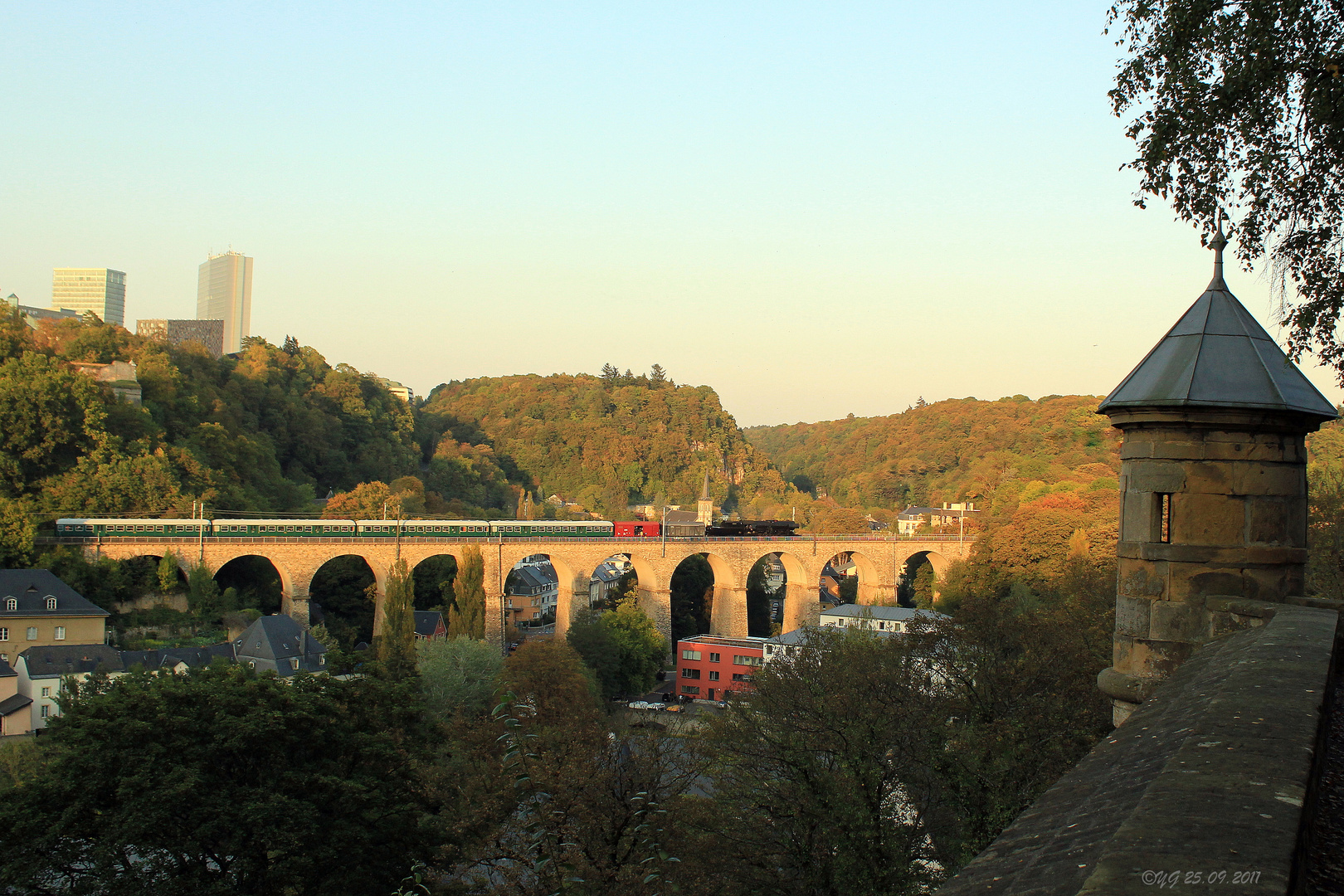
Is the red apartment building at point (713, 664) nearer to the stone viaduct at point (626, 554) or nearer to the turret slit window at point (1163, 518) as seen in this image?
the stone viaduct at point (626, 554)

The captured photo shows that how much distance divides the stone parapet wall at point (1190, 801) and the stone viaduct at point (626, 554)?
117 ft

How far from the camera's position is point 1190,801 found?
7.49ft

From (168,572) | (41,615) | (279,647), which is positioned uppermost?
(168,572)

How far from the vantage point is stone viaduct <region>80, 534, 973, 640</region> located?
118 ft

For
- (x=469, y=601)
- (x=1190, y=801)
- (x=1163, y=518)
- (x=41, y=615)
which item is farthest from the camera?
(x=469, y=601)

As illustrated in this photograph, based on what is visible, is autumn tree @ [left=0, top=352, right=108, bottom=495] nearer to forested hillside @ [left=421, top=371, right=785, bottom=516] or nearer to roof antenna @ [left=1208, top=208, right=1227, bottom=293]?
roof antenna @ [left=1208, top=208, right=1227, bottom=293]

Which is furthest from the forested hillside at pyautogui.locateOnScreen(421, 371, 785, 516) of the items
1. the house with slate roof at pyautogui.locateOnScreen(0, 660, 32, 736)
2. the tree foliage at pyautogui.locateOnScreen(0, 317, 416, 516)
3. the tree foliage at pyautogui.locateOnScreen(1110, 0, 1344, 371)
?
the tree foliage at pyautogui.locateOnScreen(1110, 0, 1344, 371)

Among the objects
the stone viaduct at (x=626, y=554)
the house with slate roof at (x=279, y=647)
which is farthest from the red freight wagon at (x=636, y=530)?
the house with slate roof at (x=279, y=647)

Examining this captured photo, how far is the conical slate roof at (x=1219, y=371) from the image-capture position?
5.71 m

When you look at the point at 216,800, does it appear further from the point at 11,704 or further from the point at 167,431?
the point at 167,431

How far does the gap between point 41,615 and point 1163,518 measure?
3055 centimetres

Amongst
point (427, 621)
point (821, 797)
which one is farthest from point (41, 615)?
point (821, 797)

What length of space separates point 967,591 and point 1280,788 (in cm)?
4155

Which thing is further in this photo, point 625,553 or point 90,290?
point 90,290
